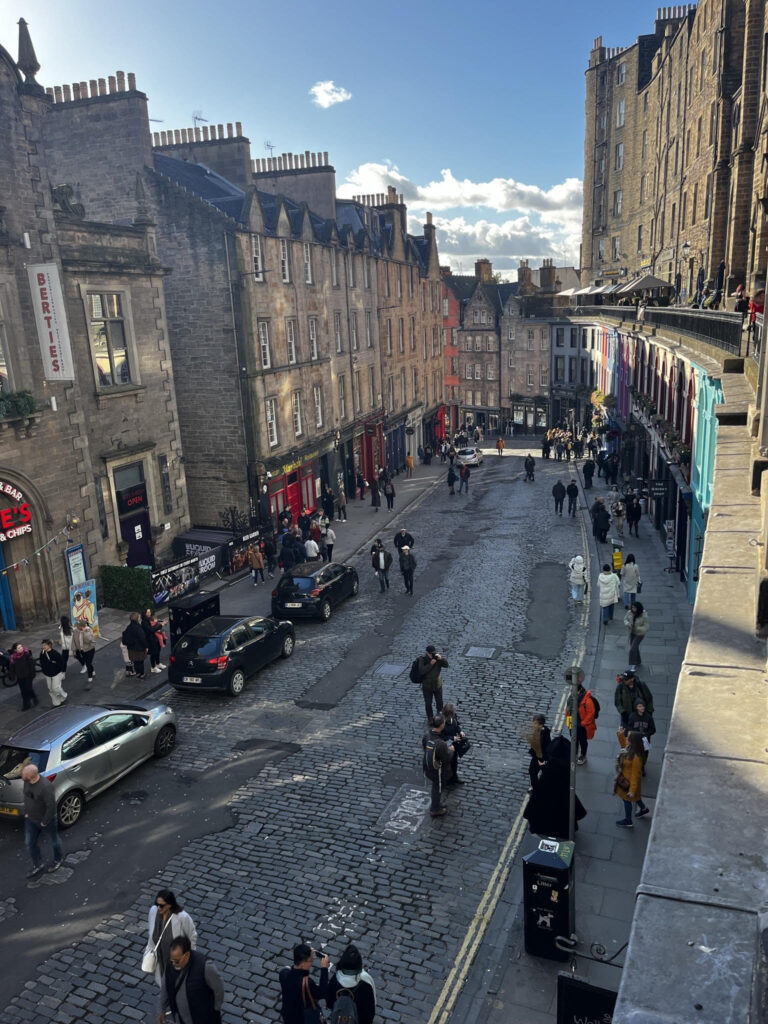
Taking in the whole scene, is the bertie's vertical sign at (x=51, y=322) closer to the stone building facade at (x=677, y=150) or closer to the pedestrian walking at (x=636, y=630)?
the pedestrian walking at (x=636, y=630)

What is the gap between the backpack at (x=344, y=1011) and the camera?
6418 millimetres

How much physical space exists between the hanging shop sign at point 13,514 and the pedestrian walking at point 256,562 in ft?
22.4

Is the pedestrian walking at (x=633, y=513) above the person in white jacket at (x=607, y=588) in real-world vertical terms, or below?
below

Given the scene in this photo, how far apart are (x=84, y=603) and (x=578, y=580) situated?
12663 millimetres

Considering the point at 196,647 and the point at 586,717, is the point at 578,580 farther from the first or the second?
the point at 196,647

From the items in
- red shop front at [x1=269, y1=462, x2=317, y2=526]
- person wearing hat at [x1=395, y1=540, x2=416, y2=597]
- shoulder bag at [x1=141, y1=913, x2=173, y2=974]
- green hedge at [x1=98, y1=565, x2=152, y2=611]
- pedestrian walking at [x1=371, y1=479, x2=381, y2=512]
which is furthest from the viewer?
pedestrian walking at [x1=371, y1=479, x2=381, y2=512]

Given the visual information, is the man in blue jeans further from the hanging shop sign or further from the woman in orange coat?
the hanging shop sign

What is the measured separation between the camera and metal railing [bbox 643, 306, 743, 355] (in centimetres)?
1770

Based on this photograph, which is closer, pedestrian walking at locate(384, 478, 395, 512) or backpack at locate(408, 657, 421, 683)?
backpack at locate(408, 657, 421, 683)

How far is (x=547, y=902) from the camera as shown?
8180 mm

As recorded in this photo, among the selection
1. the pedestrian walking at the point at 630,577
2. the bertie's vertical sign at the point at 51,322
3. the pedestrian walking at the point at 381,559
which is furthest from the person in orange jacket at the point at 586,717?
the bertie's vertical sign at the point at 51,322

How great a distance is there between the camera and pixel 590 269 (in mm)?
65125

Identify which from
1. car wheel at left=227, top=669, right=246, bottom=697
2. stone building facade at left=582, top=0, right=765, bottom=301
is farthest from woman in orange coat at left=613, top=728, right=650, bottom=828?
stone building facade at left=582, top=0, right=765, bottom=301

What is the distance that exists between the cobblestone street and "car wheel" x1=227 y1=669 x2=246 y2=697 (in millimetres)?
210
